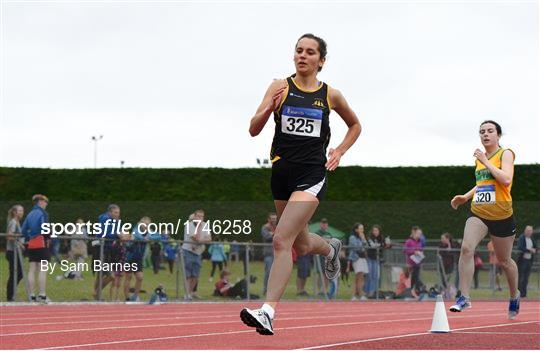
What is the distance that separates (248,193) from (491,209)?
30503mm

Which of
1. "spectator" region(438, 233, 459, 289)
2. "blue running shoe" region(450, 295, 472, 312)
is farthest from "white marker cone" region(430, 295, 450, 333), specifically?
"spectator" region(438, 233, 459, 289)

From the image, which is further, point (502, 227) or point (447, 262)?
point (447, 262)

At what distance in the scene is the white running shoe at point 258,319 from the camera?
7.34 meters

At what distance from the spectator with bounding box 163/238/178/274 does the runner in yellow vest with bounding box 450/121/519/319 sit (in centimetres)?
888

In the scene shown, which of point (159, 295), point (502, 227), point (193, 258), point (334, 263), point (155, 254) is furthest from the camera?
point (193, 258)

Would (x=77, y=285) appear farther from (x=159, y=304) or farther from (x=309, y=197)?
(x=309, y=197)

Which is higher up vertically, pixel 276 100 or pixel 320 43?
pixel 320 43

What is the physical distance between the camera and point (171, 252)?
67.0ft

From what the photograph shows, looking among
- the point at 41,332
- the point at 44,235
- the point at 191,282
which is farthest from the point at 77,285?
the point at 41,332

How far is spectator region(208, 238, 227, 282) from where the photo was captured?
2108 cm

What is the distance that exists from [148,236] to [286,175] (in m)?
12.9

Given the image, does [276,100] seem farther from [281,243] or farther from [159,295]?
[159,295]

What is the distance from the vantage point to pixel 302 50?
26.5 feet

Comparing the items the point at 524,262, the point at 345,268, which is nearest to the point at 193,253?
the point at 345,268
